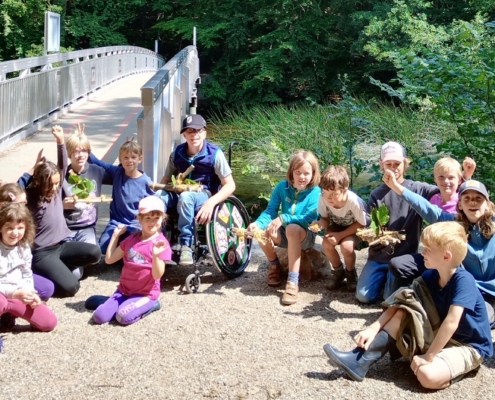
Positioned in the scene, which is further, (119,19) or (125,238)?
(119,19)

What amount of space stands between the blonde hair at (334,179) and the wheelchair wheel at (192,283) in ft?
3.93

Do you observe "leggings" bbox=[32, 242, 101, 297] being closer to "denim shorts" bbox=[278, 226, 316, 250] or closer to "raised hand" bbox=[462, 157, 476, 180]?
"denim shorts" bbox=[278, 226, 316, 250]

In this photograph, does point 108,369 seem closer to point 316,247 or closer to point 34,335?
point 34,335

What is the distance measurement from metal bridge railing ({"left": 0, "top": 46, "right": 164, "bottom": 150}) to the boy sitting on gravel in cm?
648

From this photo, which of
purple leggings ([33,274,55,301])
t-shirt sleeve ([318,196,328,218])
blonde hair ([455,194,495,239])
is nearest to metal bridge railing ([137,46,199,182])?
purple leggings ([33,274,55,301])

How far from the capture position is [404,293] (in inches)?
165

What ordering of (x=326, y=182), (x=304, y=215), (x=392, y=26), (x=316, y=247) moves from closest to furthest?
(x=326, y=182), (x=304, y=215), (x=316, y=247), (x=392, y=26)

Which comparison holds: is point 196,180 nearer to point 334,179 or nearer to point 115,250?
point 115,250

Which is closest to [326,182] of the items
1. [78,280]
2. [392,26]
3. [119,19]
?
[78,280]

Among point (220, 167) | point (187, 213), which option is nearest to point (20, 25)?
point (220, 167)

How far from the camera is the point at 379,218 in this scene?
511 cm

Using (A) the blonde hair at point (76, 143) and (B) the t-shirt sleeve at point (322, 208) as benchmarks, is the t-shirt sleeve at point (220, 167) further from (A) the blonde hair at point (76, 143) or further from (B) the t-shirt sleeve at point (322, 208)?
(A) the blonde hair at point (76, 143)

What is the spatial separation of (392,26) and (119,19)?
22.3 metres

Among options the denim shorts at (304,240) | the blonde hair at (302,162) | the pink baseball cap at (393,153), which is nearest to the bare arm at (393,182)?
the pink baseball cap at (393,153)
